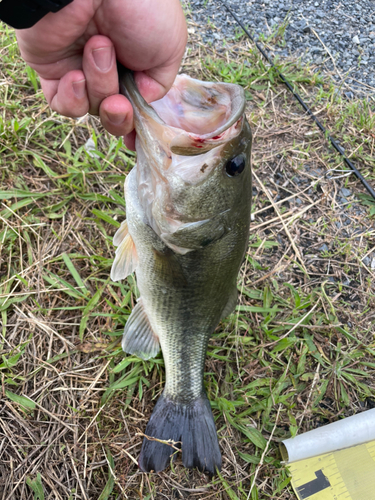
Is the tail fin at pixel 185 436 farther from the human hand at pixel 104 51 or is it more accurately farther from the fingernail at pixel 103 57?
the fingernail at pixel 103 57

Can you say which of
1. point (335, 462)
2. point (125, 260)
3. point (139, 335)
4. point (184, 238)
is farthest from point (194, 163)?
point (335, 462)

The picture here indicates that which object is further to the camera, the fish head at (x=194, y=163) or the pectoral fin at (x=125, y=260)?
the pectoral fin at (x=125, y=260)

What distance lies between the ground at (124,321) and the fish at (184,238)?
0.19m

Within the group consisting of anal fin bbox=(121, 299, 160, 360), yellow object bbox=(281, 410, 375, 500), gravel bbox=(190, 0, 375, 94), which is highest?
gravel bbox=(190, 0, 375, 94)

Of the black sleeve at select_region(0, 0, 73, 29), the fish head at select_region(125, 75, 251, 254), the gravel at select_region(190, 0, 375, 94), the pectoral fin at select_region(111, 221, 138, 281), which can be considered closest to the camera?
the black sleeve at select_region(0, 0, 73, 29)

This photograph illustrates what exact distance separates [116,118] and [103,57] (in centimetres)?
23

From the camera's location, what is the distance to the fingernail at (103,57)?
1379mm

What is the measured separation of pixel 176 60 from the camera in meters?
1.65

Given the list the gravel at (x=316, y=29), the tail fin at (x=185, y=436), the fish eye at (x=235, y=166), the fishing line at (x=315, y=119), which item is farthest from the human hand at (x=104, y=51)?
the gravel at (x=316, y=29)

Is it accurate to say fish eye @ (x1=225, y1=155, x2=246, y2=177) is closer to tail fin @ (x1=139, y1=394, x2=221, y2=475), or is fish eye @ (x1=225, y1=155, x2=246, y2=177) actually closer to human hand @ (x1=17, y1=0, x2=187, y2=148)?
human hand @ (x1=17, y1=0, x2=187, y2=148)

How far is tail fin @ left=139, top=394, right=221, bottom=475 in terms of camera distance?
2033mm

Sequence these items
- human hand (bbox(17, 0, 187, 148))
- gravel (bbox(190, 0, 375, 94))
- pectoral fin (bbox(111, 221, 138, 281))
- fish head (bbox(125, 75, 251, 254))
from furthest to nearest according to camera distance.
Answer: gravel (bbox(190, 0, 375, 94)), pectoral fin (bbox(111, 221, 138, 281)), fish head (bbox(125, 75, 251, 254)), human hand (bbox(17, 0, 187, 148))

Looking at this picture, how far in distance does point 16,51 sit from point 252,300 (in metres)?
2.93

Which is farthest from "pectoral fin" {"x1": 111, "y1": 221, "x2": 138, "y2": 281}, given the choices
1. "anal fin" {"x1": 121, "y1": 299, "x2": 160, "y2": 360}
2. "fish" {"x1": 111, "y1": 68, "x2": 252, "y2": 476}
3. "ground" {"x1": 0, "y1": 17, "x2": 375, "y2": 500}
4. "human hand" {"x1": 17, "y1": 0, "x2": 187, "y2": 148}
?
"human hand" {"x1": 17, "y1": 0, "x2": 187, "y2": 148}
